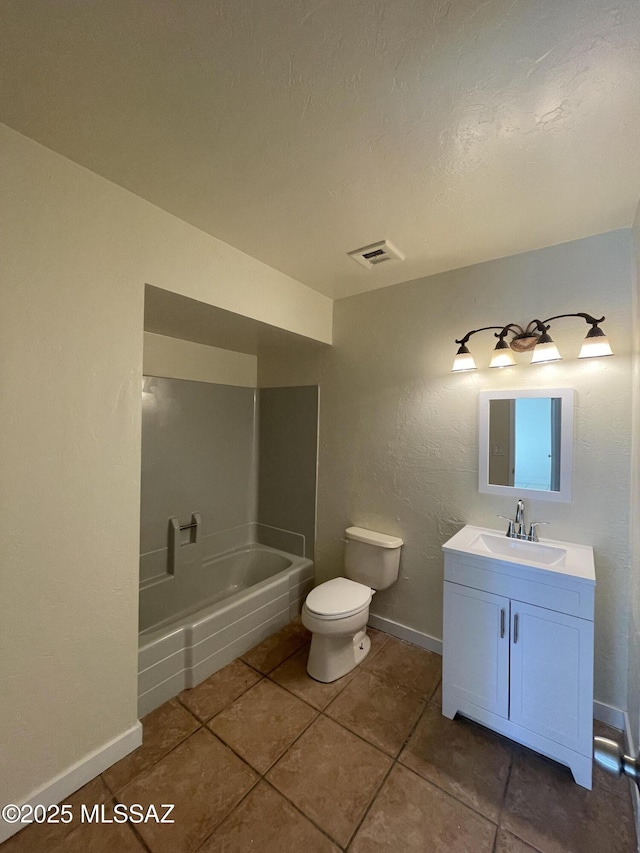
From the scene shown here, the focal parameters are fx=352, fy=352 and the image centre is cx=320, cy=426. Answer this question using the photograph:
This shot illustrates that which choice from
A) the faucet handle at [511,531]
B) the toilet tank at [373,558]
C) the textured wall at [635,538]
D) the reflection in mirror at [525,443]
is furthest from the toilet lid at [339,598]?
the textured wall at [635,538]

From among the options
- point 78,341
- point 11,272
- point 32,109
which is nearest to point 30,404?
point 78,341

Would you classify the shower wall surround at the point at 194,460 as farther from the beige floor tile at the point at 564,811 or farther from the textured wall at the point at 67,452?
the beige floor tile at the point at 564,811

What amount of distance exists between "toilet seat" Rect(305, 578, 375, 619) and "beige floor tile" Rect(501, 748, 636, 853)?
2.92ft

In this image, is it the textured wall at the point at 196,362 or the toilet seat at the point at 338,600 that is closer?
the toilet seat at the point at 338,600

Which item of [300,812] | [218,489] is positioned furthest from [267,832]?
[218,489]

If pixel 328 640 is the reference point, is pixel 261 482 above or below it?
above

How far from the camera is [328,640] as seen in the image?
1.94 meters

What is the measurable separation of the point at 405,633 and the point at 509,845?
112 centimetres

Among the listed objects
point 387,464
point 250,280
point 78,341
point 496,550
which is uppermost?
point 250,280

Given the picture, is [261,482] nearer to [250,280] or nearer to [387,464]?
[387,464]

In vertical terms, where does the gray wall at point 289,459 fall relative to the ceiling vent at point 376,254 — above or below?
below

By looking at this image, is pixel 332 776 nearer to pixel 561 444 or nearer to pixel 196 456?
pixel 561 444

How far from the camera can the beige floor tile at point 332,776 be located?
1256 millimetres

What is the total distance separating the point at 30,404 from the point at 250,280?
1.23m
